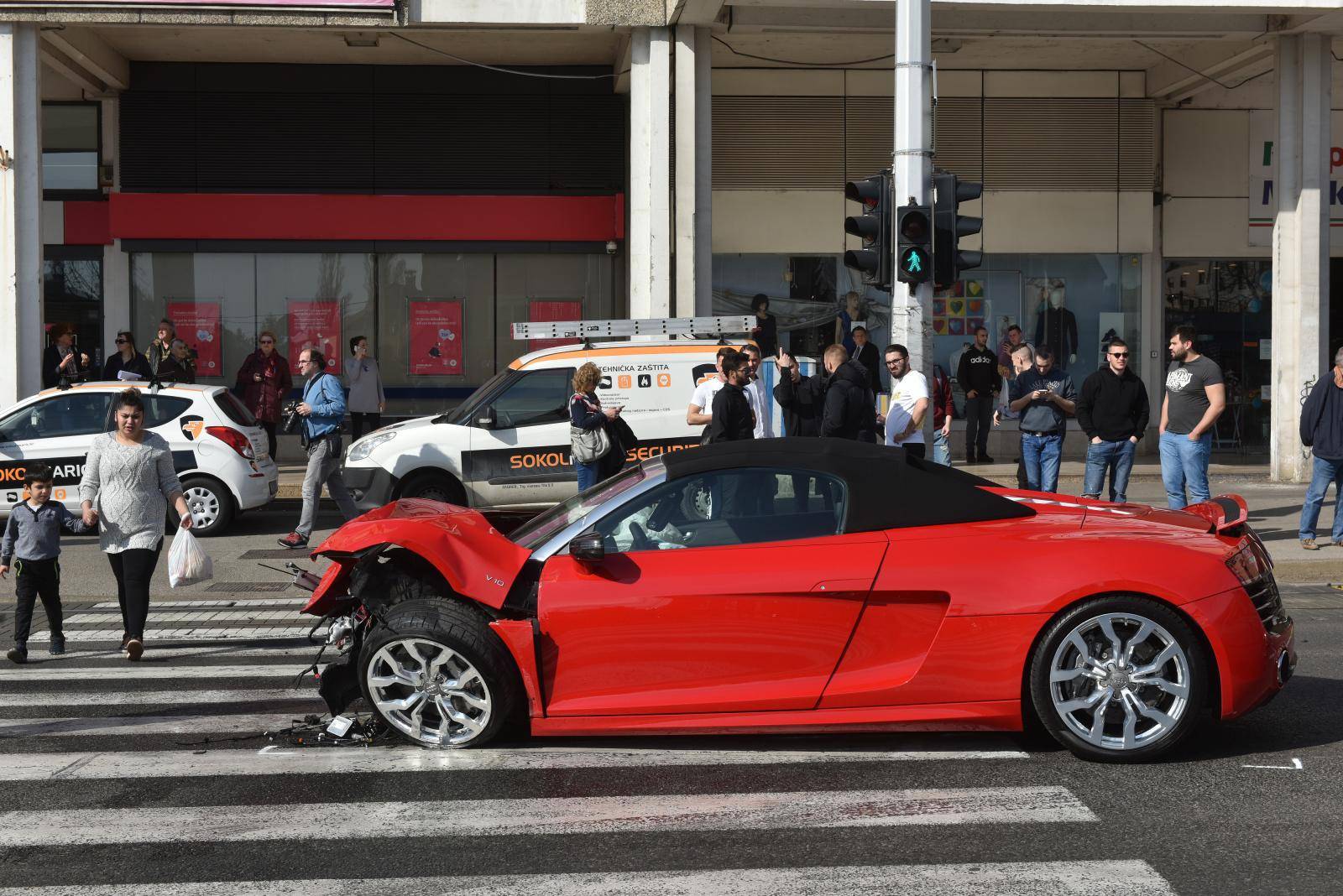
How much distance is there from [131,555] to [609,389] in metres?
6.59

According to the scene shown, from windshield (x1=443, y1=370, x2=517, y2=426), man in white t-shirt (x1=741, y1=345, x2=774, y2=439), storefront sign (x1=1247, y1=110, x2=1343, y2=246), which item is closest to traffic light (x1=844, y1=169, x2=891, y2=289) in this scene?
man in white t-shirt (x1=741, y1=345, x2=774, y2=439)

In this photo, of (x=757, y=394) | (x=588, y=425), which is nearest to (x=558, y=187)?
(x=757, y=394)

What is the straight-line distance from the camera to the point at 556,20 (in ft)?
63.1

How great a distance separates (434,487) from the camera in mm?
14578

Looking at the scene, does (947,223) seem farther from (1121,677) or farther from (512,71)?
(512,71)

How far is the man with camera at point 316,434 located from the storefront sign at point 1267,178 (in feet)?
48.5

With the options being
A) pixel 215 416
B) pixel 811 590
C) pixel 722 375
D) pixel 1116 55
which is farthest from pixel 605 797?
pixel 1116 55

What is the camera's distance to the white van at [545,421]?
1455 cm

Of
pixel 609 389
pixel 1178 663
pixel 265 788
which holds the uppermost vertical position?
pixel 609 389

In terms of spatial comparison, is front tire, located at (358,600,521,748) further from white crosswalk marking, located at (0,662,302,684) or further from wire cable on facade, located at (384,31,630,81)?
wire cable on facade, located at (384,31,630,81)

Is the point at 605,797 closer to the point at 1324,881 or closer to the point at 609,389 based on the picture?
the point at 1324,881

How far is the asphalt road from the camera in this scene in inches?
188

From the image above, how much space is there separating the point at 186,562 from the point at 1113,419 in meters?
8.24

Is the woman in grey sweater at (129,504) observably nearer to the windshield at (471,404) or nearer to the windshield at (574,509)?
the windshield at (574,509)
